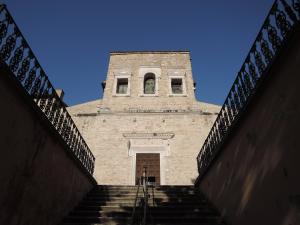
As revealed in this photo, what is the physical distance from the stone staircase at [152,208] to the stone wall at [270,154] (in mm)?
907

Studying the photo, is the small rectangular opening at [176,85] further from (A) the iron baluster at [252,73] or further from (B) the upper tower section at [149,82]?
(A) the iron baluster at [252,73]

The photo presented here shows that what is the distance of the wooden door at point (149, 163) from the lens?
13.6 m

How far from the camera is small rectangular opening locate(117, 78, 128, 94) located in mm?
17484

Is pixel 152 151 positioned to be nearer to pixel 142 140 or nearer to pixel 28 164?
pixel 142 140

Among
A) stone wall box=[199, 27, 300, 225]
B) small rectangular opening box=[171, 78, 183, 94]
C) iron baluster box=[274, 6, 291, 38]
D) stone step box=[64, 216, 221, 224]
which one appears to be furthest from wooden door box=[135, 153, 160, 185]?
iron baluster box=[274, 6, 291, 38]

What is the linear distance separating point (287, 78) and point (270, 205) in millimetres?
2111

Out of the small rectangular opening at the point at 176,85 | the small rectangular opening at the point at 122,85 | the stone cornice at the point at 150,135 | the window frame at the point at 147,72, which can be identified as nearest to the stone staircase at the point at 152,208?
the stone cornice at the point at 150,135

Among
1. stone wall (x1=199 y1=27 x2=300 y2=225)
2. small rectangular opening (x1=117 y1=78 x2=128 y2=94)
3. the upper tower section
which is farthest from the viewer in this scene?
small rectangular opening (x1=117 y1=78 x2=128 y2=94)

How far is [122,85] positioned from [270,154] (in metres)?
14.4

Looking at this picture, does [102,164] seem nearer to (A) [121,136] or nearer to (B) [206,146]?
(A) [121,136]

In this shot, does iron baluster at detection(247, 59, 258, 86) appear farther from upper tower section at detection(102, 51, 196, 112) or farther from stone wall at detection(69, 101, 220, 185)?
upper tower section at detection(102, 51, 196, 112)

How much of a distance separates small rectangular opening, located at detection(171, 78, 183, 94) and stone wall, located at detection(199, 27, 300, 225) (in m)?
11.2

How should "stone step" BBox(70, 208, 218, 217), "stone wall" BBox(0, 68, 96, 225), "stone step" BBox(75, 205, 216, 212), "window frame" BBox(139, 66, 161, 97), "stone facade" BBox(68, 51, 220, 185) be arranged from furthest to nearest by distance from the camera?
"window frame" BBox(139, 66, 161, 97) → "stone facade" BBox(68, 51, 220, 185) → "stone step" BBox(75, 205, 216, 212) → "stone step" BBox(70, 208, 218, 217) → "stone wall" BBox(0, 68, 96, 225)

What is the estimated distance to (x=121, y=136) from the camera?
14.7m
